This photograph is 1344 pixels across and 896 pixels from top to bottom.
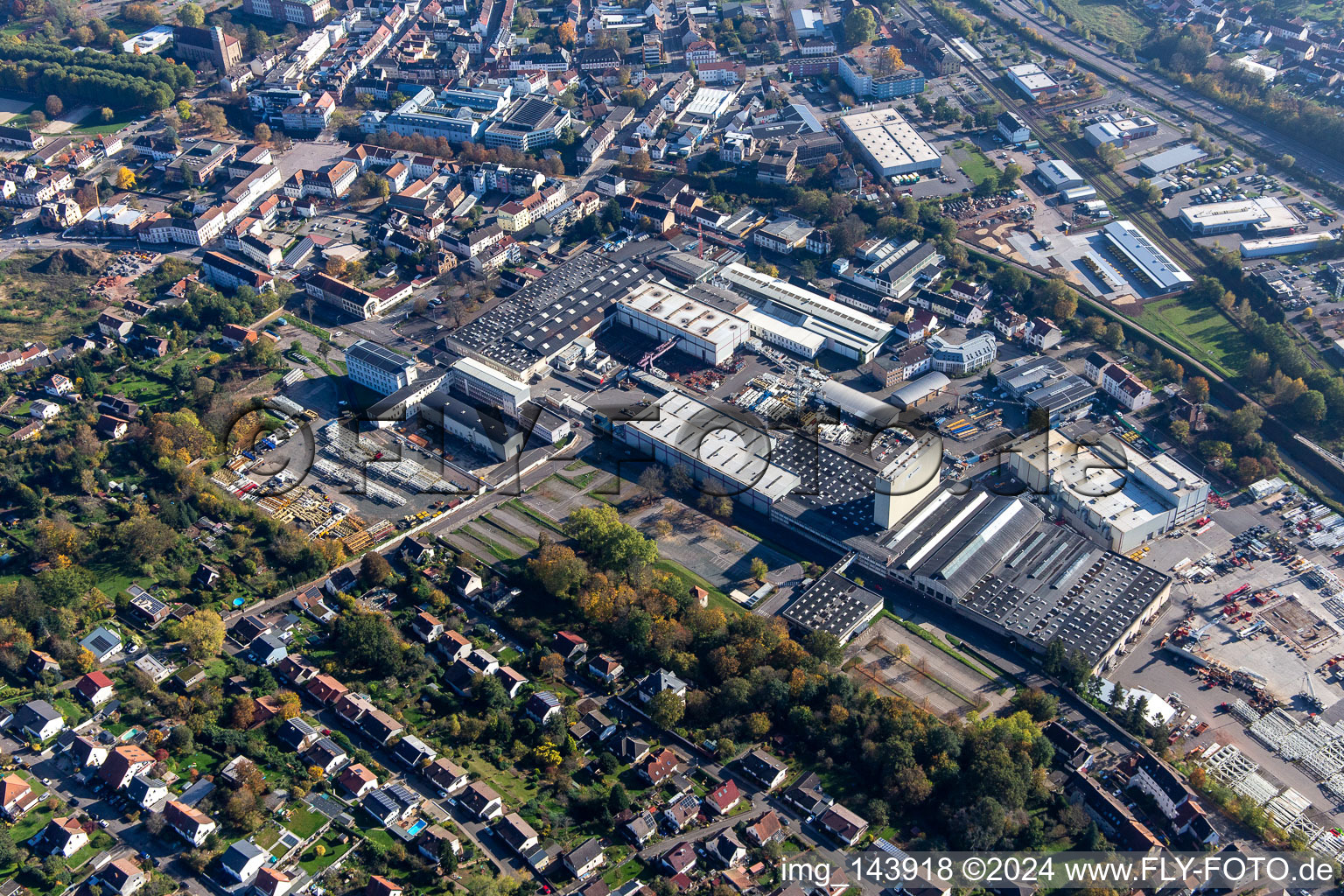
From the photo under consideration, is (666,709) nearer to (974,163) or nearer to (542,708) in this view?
(542,708)

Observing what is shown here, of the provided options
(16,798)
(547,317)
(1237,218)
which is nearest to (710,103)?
(547,317)

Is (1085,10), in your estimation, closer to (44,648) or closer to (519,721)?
(519,721)

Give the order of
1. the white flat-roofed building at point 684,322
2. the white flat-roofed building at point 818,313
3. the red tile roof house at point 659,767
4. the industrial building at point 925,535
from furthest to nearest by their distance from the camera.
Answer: the white flat-roofed building at point 818,313 → the white flat-roofed building at point 684,322 → the industrial building at point 925,535 → the red tile roof house at point 659,767

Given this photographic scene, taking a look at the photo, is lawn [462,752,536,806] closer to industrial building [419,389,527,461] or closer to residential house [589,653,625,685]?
residential house [589,653,625,685]

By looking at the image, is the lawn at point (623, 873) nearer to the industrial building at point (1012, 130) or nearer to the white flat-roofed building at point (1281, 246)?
the white flat-roofed building at point (1281, 246)

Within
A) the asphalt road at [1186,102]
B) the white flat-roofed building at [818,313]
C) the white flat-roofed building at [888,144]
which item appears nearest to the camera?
the white flat-roofed building at [818,313]

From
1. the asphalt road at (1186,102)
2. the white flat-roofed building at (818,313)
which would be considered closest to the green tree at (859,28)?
the asphalt road at (1186,102)
